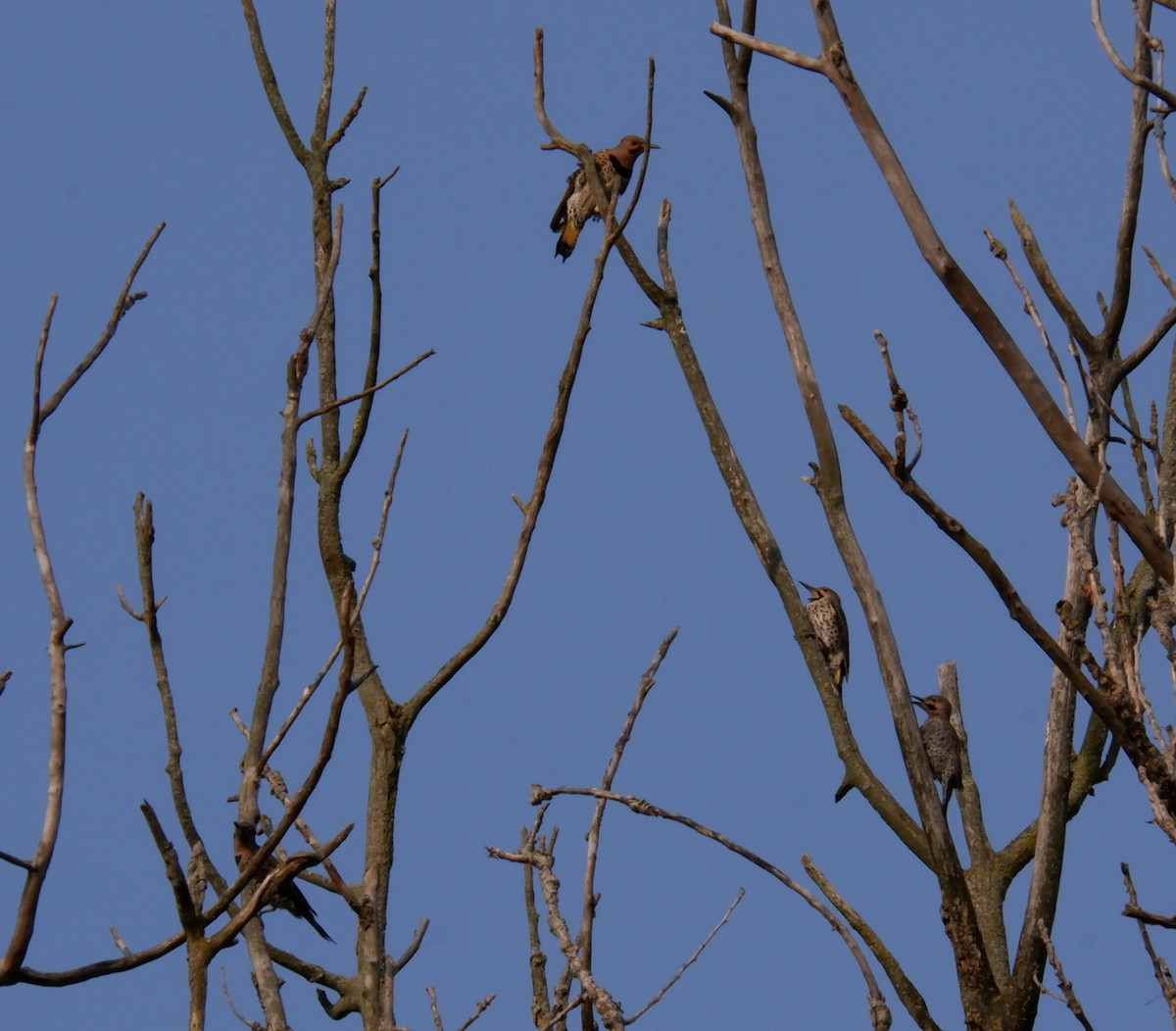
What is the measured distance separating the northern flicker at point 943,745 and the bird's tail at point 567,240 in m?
3.82

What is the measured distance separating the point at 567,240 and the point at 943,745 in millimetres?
4413

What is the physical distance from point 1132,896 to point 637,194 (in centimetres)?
215

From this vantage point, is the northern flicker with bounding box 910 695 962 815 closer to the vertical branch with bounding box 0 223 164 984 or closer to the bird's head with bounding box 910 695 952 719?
the bird's head with bounding box 910 695 952 719

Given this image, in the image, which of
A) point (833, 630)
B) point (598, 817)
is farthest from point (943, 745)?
point (598, 817)

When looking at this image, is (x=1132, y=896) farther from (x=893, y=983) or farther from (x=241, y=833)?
(x=241, y=833)

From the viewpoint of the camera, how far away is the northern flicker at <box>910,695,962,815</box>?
6518 millimetres

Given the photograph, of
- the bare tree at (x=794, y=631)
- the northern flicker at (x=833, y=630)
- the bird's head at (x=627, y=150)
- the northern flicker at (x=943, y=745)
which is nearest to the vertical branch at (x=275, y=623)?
the bare tree at (x=794, y=631)

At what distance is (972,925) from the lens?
4.24 meters

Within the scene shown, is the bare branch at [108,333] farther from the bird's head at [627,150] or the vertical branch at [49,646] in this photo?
the bird's head at [627,150]

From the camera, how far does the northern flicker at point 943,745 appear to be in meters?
6.52

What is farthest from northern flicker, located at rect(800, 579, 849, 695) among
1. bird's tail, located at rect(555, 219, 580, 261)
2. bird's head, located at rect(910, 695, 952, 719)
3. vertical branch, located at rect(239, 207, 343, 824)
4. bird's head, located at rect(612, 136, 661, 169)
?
vertical branch, located at rect(239, 207, 343, 824)

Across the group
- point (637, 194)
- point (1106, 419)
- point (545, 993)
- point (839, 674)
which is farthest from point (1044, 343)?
point (839, 674)

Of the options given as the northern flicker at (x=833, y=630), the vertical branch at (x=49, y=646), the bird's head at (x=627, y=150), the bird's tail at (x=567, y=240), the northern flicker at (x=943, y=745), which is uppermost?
the bird's head at (x=627, y=150)

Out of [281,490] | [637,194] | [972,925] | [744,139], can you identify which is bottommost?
[972,925]
